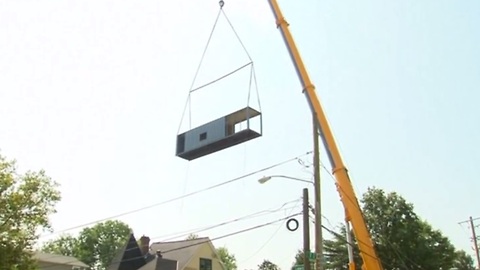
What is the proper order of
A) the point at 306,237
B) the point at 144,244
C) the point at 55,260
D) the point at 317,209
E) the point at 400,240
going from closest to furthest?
the point at 306,237 → the point at 317,209 → the point at 400,240 → the point at 144,244 → the point at 55,260

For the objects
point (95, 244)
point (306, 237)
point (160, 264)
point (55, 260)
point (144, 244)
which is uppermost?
point (95, 244)

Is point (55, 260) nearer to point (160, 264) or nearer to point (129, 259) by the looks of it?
point (129, 259)

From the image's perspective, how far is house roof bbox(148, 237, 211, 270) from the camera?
121 ft

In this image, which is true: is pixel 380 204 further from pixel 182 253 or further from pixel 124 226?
pixel 124 226

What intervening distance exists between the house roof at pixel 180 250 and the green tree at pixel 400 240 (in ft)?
38.1

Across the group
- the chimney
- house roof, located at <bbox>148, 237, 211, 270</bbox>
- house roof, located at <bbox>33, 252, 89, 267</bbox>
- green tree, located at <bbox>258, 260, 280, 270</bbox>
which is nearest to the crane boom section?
house roof, located at <bbox>148, 237, 211, 270</bbox>

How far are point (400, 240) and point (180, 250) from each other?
19.0 meters

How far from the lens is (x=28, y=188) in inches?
1142

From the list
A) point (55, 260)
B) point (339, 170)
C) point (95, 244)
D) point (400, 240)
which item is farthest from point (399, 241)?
point (95, 244)

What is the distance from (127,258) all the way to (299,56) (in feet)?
80.9

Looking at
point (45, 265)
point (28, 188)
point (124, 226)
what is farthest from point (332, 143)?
point (124, 226)

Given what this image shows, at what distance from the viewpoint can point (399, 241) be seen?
125ft

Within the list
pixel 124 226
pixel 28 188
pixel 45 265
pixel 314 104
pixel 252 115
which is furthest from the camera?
pixel 124 226

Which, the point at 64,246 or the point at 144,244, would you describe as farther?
the point at 64,246
